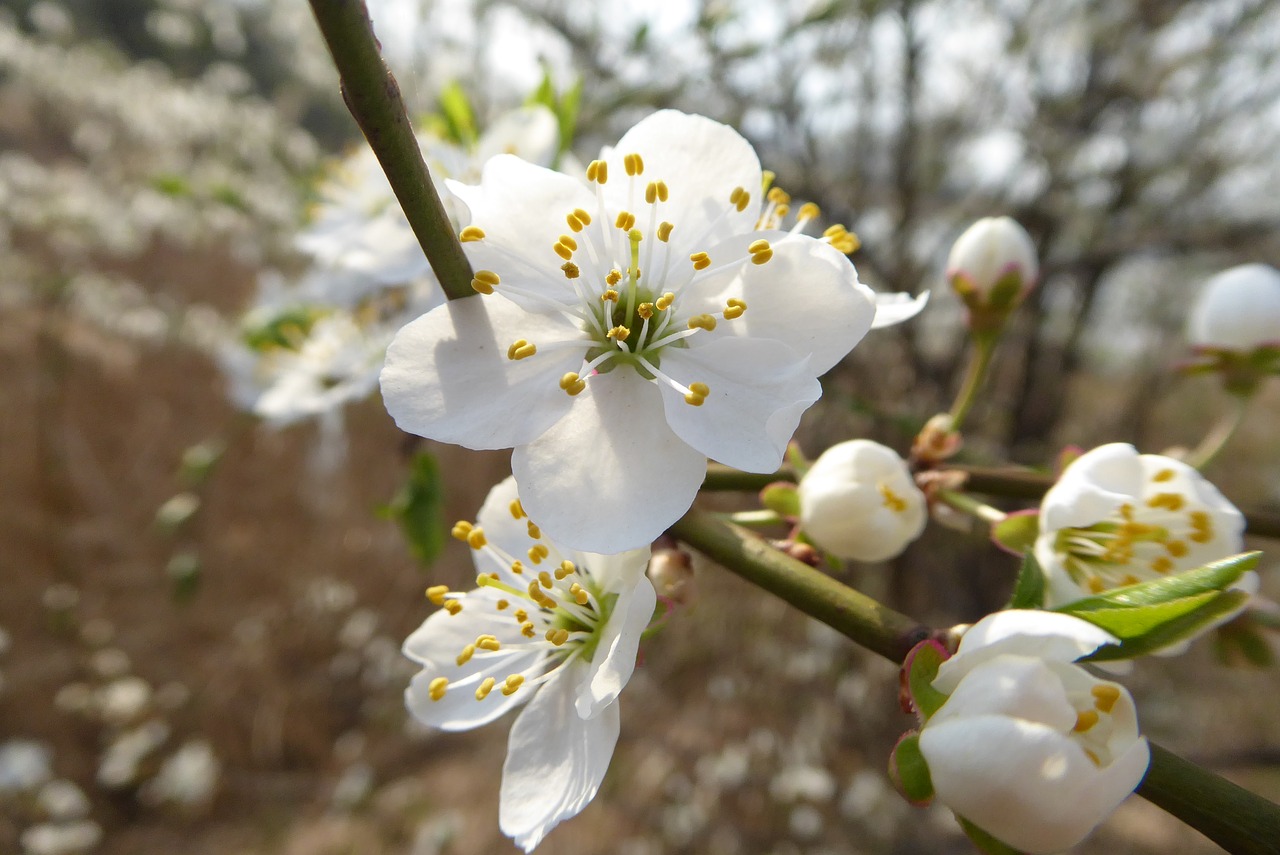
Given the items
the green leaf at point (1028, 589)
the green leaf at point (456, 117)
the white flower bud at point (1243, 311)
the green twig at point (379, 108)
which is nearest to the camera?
the green twig at point (379, 108)

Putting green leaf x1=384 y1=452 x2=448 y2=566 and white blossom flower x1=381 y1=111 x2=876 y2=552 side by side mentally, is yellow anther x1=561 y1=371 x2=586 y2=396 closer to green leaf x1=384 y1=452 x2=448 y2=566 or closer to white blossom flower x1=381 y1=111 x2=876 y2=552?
white blossom flower x1=381 y1=111 x2=876 y2=552

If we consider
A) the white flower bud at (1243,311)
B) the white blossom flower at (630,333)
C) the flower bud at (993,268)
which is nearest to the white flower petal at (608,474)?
the white blossom flower at (630,333)

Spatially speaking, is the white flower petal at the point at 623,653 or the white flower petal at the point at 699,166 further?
the white flower petal at the point at 699,166

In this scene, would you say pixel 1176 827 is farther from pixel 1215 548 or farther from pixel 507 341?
pixel 507 341

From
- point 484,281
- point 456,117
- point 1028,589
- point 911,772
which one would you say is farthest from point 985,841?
point 456,117

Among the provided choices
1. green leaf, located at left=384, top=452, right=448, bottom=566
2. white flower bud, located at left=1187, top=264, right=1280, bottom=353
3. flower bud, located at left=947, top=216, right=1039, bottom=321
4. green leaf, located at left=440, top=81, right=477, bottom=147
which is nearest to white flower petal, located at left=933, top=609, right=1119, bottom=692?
flower bud, located at left=947, top=216, right=1039, bottom=321

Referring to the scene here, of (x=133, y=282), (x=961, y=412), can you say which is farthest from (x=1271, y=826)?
(x=133, y=282)

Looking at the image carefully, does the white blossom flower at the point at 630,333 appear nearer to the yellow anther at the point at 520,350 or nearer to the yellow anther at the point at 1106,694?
the yellow anther at the point at 520,350
